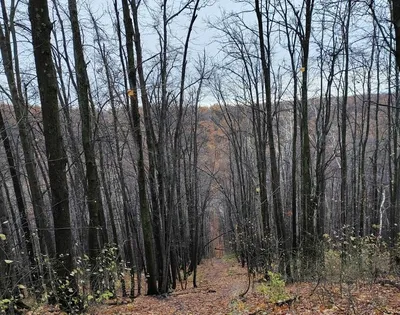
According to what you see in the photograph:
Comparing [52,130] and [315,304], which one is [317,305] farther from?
[52,130]

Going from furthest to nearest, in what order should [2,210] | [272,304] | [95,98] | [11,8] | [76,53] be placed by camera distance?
[95,98]
[11,8]
[76,53]
[2,210]
[272,304]

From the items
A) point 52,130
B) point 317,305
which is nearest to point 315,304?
point 317,305

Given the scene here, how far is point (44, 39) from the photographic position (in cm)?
428

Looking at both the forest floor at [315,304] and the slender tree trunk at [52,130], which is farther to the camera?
the forest floor at [315,304]

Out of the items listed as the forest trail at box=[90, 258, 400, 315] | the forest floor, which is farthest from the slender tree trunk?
the forest trail at box=[90, 258, 400, 315]

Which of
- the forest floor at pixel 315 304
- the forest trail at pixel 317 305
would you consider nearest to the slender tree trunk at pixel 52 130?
the forest floor at pixel 315 304

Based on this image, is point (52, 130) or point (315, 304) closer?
point (52, 130)

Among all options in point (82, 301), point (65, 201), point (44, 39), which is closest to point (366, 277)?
point (82, 301)

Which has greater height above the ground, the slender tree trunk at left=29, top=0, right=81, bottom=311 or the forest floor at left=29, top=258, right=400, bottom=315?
the slender tree trunk at left=29, top=0, right=81, bottom=311

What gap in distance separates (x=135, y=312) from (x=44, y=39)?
198 inches

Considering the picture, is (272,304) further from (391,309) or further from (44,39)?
(44,39)

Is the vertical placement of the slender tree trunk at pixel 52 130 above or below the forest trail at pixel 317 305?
above

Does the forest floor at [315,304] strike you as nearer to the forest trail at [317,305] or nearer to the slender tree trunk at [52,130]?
the forest trail at [317,305]

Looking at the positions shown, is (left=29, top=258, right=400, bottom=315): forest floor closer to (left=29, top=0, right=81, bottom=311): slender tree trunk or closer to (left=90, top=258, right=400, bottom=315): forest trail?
(left=90, top=258, right=400, bottom=315): forest trail
